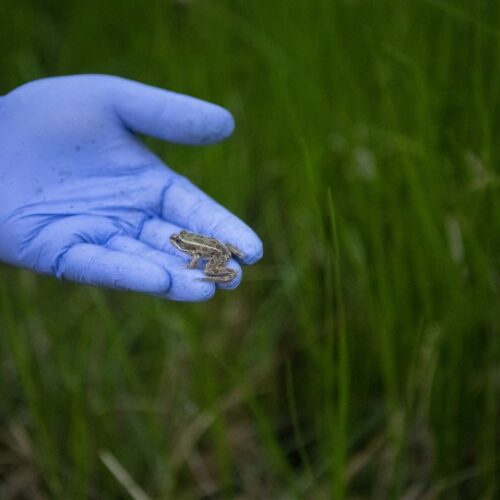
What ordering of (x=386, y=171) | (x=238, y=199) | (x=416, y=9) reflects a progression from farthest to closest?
(x=238, y=199)
(x=386, y=171)
(x=416, y=9)

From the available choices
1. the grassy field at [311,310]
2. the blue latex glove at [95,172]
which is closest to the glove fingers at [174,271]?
the blue latex glove at [95,172]

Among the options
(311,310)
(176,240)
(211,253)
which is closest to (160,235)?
(176,240)

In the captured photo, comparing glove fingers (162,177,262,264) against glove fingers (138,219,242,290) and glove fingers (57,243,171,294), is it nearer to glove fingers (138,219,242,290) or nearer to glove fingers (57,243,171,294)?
glove fingers (138,219,242,290)

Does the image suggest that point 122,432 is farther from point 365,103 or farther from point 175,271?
point 365,103

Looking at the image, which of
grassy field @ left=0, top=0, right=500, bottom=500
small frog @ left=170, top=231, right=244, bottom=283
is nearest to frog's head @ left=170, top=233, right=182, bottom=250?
small frog @ left=170, top=231, right=244, bottom=283

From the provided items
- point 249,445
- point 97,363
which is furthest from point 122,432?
point 249,445

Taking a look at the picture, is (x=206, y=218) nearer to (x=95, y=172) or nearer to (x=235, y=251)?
(x=235, y=251)
